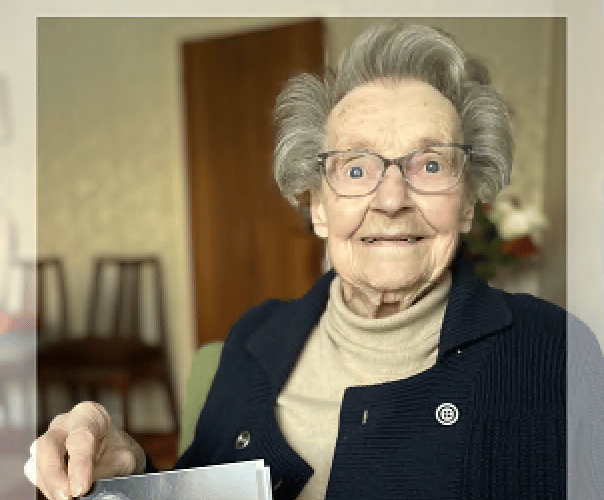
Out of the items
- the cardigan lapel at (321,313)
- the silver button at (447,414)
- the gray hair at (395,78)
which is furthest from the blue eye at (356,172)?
the silver button at (447,414)

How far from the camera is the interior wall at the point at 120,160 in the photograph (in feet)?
11.5

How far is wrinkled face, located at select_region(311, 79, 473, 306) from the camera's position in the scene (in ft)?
2.96

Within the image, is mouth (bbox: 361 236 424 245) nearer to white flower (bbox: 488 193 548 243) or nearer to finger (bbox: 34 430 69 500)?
finger (bbox: 34 430 69 500)

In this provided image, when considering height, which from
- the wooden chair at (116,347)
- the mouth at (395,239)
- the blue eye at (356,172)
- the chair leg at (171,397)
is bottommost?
the chair leg at (171,397)

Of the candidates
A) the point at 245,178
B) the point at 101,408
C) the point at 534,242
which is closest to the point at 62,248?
the point at 245,178

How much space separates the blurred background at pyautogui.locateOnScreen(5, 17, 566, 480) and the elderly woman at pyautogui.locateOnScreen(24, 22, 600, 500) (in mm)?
1912

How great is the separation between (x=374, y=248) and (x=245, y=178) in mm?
2398

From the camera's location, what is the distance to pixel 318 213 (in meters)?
1.06

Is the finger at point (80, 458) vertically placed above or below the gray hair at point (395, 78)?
below

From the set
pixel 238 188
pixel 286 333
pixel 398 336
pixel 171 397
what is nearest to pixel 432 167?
pixel 398 336

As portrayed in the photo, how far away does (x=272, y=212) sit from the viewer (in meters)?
3.09

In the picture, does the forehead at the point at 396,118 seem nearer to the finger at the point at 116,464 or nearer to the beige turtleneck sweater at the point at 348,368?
the beige turtleneck sweater at the point at 348,368

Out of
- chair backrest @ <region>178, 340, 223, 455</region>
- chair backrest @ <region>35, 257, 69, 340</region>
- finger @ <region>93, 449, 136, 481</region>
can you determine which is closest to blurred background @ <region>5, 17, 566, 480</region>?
chair backrest @ <region>35, 257, 69, 340</region>

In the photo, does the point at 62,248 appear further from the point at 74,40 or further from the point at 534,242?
the point at 534,242
